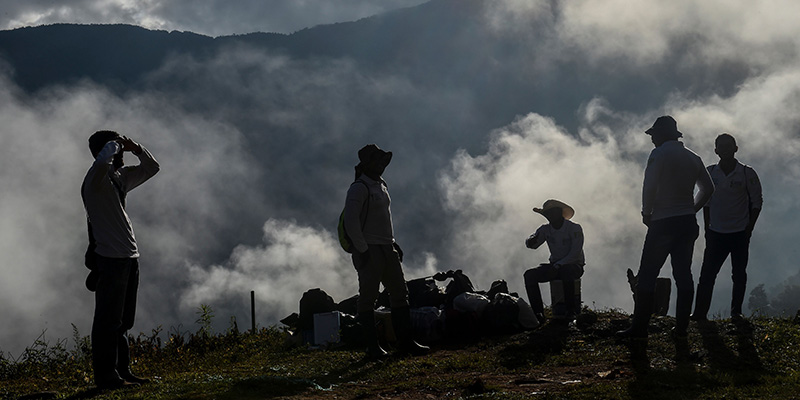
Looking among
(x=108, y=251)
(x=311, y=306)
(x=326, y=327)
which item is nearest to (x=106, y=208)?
(x=108, y=251)

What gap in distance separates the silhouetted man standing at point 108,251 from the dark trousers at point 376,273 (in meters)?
2.68

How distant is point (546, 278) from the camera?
37.9 ft

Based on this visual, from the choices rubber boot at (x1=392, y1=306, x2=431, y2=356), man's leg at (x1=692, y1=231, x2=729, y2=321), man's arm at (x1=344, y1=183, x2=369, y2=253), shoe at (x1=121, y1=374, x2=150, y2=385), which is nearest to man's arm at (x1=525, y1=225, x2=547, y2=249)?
man's leg at (x1=692, y1=231, x2=729, y2=321)

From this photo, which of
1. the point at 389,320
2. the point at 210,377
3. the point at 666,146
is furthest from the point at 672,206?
the point at 210,377

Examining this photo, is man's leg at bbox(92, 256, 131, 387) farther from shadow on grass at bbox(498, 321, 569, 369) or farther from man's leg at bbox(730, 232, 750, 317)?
man's leg at bbox(730, 232, 750, 317)

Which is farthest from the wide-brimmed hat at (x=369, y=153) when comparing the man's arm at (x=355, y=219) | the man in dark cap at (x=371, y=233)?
the man's arm at (x=355, y=219)

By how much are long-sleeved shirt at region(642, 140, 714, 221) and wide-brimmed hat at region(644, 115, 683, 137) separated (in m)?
0.18

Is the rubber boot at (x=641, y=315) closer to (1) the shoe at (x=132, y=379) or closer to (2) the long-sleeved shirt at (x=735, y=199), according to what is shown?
(2) the long-sleeved shirt at (x=735, y=199)

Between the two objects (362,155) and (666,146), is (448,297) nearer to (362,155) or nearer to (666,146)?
(362,155)

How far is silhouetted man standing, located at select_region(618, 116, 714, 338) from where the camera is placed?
7.72 meters

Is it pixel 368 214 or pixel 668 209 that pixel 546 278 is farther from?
pixel 368 214

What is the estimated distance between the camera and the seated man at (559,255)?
11.5 m

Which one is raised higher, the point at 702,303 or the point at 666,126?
the point at 666,126

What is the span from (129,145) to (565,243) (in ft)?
24.3
